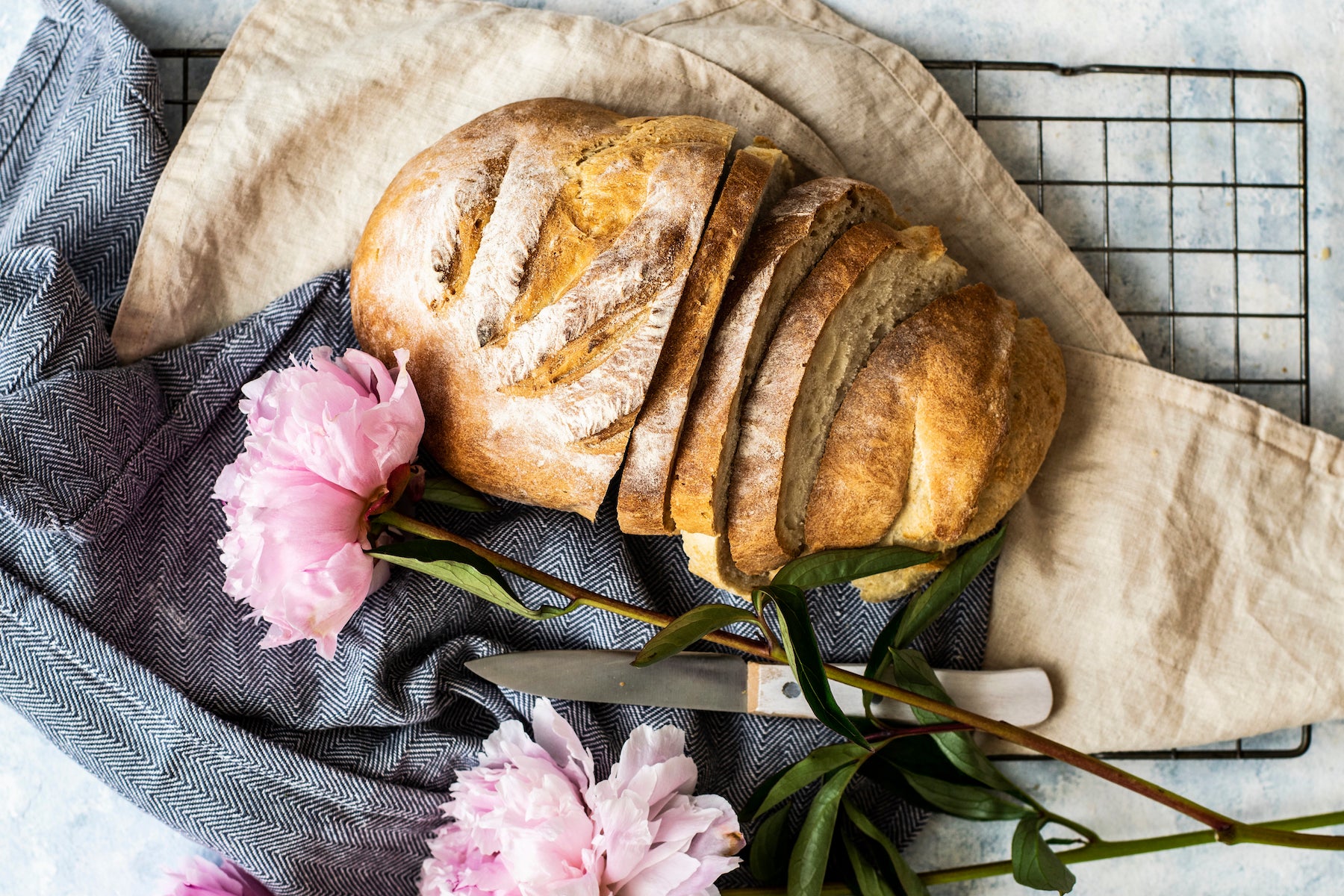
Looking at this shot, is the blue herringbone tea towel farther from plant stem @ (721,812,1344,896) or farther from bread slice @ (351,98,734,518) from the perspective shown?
bread slice @ (351,98,734,518)

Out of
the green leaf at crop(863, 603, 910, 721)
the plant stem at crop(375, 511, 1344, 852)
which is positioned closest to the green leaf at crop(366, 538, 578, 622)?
the plant stem at crop(375, 511, 1344, 852)

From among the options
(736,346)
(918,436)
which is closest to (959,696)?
(918,436)

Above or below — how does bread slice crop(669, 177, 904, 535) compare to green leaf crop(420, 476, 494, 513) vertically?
above

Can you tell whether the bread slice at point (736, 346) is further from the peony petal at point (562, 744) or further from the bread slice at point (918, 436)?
the peony petal at point (562, 744)

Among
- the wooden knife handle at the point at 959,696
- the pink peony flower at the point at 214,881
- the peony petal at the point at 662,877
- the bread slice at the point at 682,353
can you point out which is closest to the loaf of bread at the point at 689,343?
the bread slice at the point at 682,353

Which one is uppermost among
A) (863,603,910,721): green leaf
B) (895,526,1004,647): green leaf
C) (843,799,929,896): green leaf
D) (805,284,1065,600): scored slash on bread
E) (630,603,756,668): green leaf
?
(805,284,1065,600): scored slash on bread

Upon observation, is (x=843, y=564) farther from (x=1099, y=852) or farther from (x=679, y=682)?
(x=1099, y=852)

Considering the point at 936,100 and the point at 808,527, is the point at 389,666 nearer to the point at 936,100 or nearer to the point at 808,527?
the point at 808,527

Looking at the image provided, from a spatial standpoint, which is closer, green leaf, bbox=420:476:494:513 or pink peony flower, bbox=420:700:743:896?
pink peony flower, bbox=420:700:743:896
